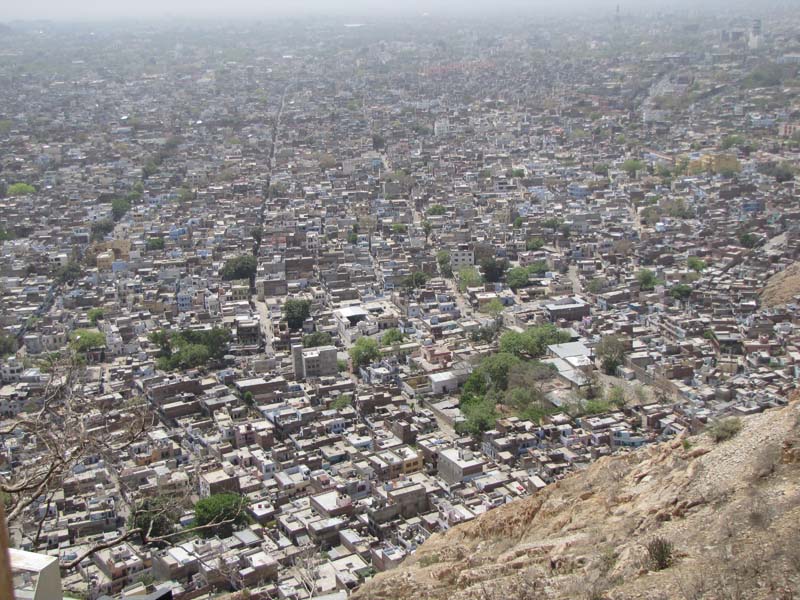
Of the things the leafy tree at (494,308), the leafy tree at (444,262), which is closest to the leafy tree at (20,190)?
the leafy tree at (444,262)

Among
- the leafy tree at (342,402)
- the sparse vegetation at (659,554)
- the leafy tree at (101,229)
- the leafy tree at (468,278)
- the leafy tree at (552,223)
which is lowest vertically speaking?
the leafy tree at (101,229)

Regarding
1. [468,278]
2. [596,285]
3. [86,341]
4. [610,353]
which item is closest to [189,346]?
[86,341]

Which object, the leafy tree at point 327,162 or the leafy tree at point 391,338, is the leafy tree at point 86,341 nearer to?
the leafy tree at point 391,338

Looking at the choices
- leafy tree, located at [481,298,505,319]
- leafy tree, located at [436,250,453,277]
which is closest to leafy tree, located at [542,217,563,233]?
leafy tree, located at [436,250,453,277]

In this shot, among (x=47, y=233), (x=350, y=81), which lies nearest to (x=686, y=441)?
(x=47, y=233)

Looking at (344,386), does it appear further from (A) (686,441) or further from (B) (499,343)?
(A) (686,441)

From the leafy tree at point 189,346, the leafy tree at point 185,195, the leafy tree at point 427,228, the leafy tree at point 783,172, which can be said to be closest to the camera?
the leafy tree at point 189,346

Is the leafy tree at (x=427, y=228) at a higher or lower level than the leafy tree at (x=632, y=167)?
lower

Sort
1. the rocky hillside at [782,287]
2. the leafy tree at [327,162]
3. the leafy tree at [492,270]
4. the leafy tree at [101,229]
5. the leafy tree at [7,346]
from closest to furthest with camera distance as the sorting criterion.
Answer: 1. the leafy tree at [7,346]
2. the rocky hillside at [782,287]
3. the leafy tree at [492,270]
4. the leafy tree at [101,229]
5. the leafy tree at [327,162]
